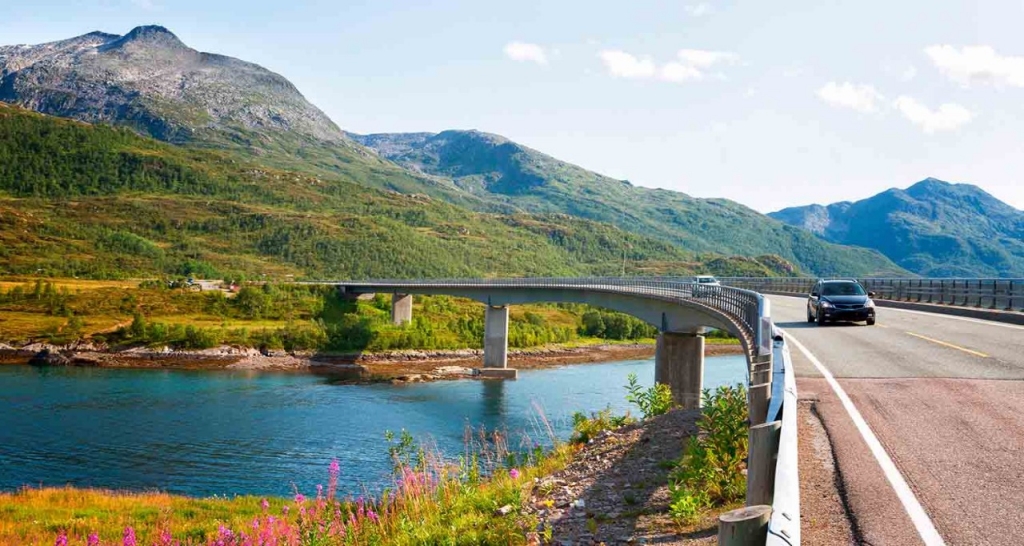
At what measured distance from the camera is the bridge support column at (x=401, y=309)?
106 m

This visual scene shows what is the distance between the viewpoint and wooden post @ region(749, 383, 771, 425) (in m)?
7.92

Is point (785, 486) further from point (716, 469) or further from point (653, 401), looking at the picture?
point (653, 401)

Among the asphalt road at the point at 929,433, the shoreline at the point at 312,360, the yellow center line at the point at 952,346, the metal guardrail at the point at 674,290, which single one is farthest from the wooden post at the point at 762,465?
the shoreline at the point at 312,360

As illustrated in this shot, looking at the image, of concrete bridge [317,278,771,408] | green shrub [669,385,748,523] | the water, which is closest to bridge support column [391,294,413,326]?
concrete bridge [317,278,771,408]

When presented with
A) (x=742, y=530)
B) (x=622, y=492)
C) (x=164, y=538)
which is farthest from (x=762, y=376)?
(x=164, y=538)

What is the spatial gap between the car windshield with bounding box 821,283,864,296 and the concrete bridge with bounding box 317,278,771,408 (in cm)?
368

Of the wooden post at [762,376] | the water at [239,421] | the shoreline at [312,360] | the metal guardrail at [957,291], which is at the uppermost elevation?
the metal guardrail at [957,291]

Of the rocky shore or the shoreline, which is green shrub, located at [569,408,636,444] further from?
the shoreline

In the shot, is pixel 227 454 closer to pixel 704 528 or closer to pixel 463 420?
pixel 463 420

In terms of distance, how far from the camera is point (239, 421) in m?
47.9

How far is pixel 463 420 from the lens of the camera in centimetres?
4994

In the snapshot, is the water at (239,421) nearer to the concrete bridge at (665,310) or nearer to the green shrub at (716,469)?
the concrete bridge at (665,310)

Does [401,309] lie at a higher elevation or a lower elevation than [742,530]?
lower

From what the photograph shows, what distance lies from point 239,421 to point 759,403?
44620mm
